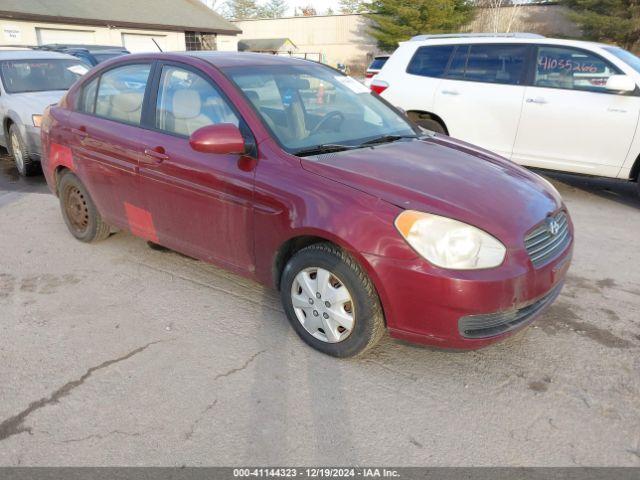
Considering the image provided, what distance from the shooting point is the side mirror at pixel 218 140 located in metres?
3.00

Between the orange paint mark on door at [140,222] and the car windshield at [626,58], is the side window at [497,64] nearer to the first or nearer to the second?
the car windshield at [626,58]

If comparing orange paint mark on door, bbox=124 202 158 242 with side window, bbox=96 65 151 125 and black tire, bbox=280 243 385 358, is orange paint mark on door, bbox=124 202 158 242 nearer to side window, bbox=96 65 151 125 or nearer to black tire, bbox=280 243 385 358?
side window, bbox=96 65 151 125

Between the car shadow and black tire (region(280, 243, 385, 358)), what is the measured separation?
16.4 feet

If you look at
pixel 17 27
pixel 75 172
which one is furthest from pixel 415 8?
pixel 75 172

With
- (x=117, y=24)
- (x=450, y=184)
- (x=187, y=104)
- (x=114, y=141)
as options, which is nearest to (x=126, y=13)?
(x=117, y=24)

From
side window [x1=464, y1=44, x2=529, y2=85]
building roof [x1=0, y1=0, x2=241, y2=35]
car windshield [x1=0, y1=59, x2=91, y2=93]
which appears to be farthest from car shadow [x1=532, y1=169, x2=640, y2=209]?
building roof [x1=0, y1=0, x2=241, y2=35]

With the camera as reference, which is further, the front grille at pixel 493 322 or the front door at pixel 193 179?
the front door at pixel 193 179

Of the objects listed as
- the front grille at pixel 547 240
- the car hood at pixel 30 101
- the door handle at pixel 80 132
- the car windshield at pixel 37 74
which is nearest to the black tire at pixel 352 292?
the front grille at pixel 547 240

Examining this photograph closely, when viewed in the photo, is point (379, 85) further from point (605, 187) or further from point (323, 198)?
point (323, 198)

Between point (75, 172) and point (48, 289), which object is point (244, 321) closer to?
point (48, 289)

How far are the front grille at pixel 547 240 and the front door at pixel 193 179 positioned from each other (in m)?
1.64

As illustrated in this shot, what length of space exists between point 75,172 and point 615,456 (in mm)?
4429

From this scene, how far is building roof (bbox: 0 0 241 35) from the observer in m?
21.1

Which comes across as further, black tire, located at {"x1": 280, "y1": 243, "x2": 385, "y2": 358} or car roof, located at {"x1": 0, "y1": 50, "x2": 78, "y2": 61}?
car roof, located at {"x1": 0, "y1": 50, "x2": 78, "y2": 61}
